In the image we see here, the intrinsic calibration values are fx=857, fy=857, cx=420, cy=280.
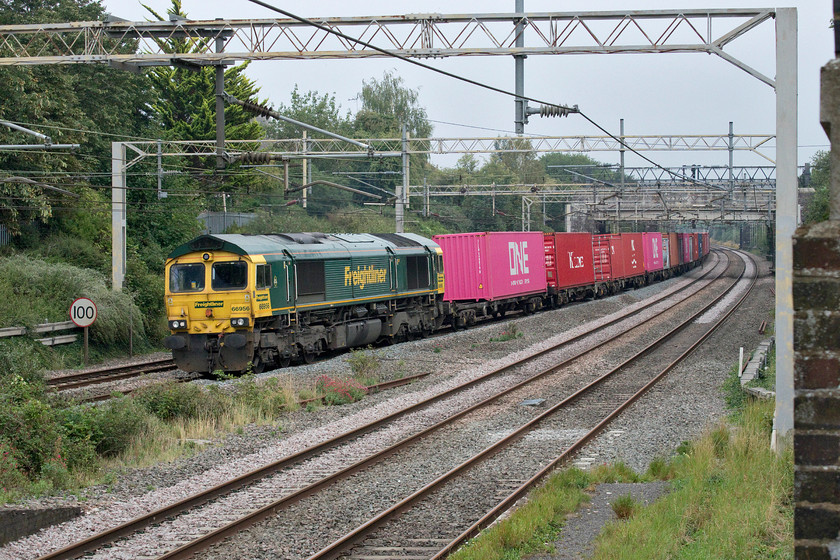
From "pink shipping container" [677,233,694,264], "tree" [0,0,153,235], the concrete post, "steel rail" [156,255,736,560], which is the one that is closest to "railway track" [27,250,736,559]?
"steel rail" [156,255,736,560]

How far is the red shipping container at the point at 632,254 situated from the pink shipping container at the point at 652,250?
82 cm

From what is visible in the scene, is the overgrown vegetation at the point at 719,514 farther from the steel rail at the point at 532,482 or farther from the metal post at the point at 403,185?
the metal post at the point at 403,185

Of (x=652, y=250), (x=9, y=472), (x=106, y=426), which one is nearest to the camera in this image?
(x=9, y=472)

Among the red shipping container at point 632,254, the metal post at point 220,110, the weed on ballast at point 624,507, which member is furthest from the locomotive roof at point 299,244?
the red shipping container at point 632,254

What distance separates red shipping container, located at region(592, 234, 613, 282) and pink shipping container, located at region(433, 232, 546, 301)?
10.6 meters

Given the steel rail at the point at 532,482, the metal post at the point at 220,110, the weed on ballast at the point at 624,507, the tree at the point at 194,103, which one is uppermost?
the tree at the point at 194,103

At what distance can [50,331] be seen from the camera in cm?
2362

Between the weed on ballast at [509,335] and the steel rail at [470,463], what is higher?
the weed on ballast at [509,335]

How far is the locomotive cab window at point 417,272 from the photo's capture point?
27.1 m

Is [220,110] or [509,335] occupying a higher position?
[220,110]

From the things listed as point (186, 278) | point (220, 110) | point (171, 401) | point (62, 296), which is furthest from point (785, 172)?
point (62, 296)

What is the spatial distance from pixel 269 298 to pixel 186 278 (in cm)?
204

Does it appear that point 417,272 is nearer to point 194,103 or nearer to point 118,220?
point 118,220

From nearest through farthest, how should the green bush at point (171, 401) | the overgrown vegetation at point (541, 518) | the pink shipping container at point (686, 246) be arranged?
the overgrown vegetation at point (541, 518)
the green bush at point (171, 401)
the pink shipping container at point (686, 246)
